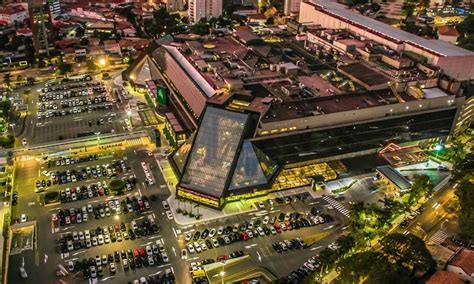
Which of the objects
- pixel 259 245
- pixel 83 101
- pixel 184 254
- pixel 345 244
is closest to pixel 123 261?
pixel 184 254

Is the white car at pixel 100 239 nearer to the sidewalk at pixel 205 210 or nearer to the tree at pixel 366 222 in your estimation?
the sidewalk at pixel 205 210

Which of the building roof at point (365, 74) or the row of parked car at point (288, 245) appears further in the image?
the building roof at point (365, 74)

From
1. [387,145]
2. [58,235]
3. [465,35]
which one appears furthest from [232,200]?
[465,35]

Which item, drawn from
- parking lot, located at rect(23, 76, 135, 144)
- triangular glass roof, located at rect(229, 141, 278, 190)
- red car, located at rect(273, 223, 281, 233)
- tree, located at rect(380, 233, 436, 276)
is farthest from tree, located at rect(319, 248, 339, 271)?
parking lot, located at rect(23, 76, 135, 144)

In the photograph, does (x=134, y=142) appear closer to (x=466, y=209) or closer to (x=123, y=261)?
(x=123, y=261)

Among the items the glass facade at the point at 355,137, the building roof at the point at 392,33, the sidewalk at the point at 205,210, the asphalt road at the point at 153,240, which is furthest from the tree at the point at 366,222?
the building roof at the point at 392,33

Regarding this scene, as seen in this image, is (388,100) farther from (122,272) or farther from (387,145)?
(122,272)
